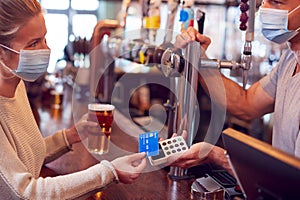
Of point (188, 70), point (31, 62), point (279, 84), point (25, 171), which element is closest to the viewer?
point (25, 171)

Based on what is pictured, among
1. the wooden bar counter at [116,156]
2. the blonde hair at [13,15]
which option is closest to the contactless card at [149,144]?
the wooden bar counter at [116,156]

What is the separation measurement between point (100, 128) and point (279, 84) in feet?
2.08

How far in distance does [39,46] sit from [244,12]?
653mm

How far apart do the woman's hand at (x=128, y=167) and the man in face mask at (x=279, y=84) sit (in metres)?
0.11

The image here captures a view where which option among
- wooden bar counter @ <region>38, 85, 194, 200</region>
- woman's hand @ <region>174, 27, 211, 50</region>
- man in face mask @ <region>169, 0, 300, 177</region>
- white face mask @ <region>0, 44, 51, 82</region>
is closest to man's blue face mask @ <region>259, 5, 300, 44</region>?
man in face mask @ <region>169, 0, 300, 177</region>

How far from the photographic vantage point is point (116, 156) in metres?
1.57

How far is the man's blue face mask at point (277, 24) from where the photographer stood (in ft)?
4.40

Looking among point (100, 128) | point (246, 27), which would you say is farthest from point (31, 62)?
point (246, 27)

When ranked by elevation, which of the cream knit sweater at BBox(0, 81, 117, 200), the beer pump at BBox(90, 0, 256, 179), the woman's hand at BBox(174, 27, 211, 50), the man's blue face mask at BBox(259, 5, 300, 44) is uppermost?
the man's blue face mask at BBox(259, 5, 300, 44)

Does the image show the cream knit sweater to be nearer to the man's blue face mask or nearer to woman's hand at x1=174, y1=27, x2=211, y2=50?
woman's hand at x1=174, y1=27, x2=211, y2=50

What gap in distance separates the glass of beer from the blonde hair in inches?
16.7

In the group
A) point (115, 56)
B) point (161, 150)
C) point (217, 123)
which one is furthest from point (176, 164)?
point (115, 56)

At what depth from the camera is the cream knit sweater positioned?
1.02 meters

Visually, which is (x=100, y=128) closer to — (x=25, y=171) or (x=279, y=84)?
(x=25, y=171)
